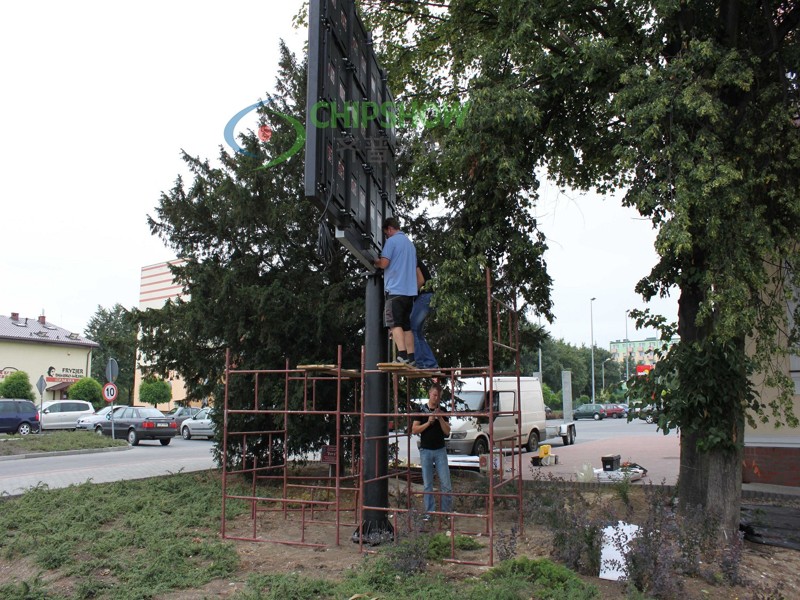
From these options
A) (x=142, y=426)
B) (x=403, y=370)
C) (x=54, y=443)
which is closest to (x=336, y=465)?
(x=403, y=370)

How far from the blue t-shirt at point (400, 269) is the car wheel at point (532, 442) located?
1615 cm

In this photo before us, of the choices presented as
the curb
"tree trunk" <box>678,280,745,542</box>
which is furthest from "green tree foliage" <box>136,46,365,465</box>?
the curb

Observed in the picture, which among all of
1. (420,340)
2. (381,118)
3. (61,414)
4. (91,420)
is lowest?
(91,420)

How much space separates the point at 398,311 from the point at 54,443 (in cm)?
1944

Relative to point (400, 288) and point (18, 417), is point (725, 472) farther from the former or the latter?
point (18, 417)

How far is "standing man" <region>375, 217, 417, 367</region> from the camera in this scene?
24.5 ft

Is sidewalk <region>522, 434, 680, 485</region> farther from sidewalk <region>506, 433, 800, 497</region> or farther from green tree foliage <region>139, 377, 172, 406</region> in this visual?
green tree foliage <region>139, 377, 172, 406</region>

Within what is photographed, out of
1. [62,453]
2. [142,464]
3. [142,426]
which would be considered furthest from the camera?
[142,426]

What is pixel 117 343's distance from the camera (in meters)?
12.7

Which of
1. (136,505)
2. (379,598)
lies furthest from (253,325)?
(379,598)

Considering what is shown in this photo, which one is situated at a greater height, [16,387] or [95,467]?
[16,387]

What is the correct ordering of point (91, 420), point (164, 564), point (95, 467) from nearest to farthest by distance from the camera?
1. point (164, 564)
2. point (95, 467)
3. point (91, 420)

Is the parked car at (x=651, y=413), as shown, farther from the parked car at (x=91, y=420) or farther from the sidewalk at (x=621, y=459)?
the parked car at (x=91, y=420)

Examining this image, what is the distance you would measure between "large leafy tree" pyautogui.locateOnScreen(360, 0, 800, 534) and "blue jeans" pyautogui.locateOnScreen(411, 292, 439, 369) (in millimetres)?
1344
